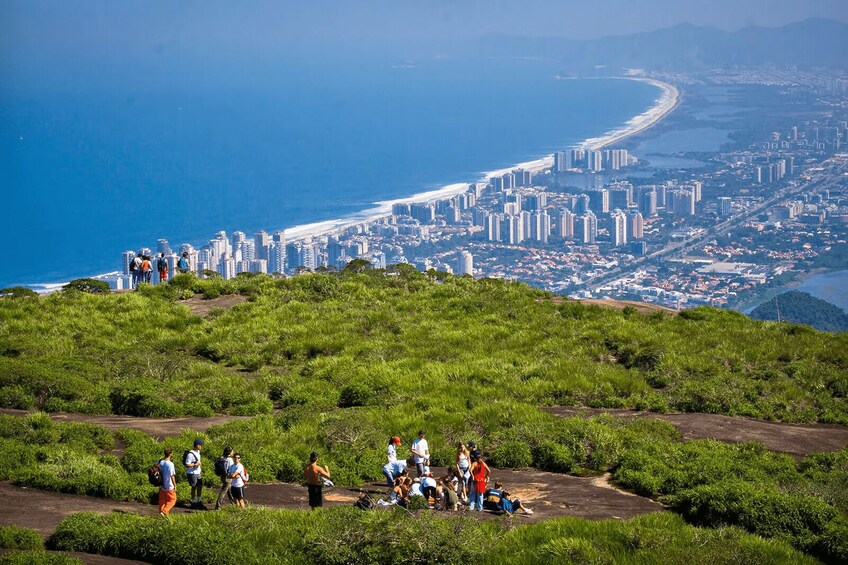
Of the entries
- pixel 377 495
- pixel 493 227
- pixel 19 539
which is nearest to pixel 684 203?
pixel 493 227

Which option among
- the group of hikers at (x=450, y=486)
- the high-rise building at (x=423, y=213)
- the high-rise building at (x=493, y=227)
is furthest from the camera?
the high-rise building at (x=423, y=213)

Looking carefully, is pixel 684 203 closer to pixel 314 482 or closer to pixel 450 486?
pixel 450 486

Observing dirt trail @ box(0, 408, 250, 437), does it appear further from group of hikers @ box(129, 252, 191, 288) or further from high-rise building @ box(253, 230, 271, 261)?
high-rise building @ box(253, 230, 271, 261)

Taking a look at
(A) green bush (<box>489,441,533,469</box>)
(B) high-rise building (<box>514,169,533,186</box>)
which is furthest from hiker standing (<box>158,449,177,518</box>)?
(B) high-rise building (<box>514,169,533,186</box>)

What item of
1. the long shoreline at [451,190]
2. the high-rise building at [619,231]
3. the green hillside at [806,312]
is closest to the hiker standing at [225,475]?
the green hillside at [806,312]

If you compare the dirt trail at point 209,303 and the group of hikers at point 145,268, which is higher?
the group of hikers at point 145,268

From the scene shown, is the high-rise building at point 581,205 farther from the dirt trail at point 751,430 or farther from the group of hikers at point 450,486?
the group of hikers at point 450,486

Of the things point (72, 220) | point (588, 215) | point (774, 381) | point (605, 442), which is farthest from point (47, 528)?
point (72, 220)

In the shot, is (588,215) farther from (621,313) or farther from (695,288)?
(621,313)
